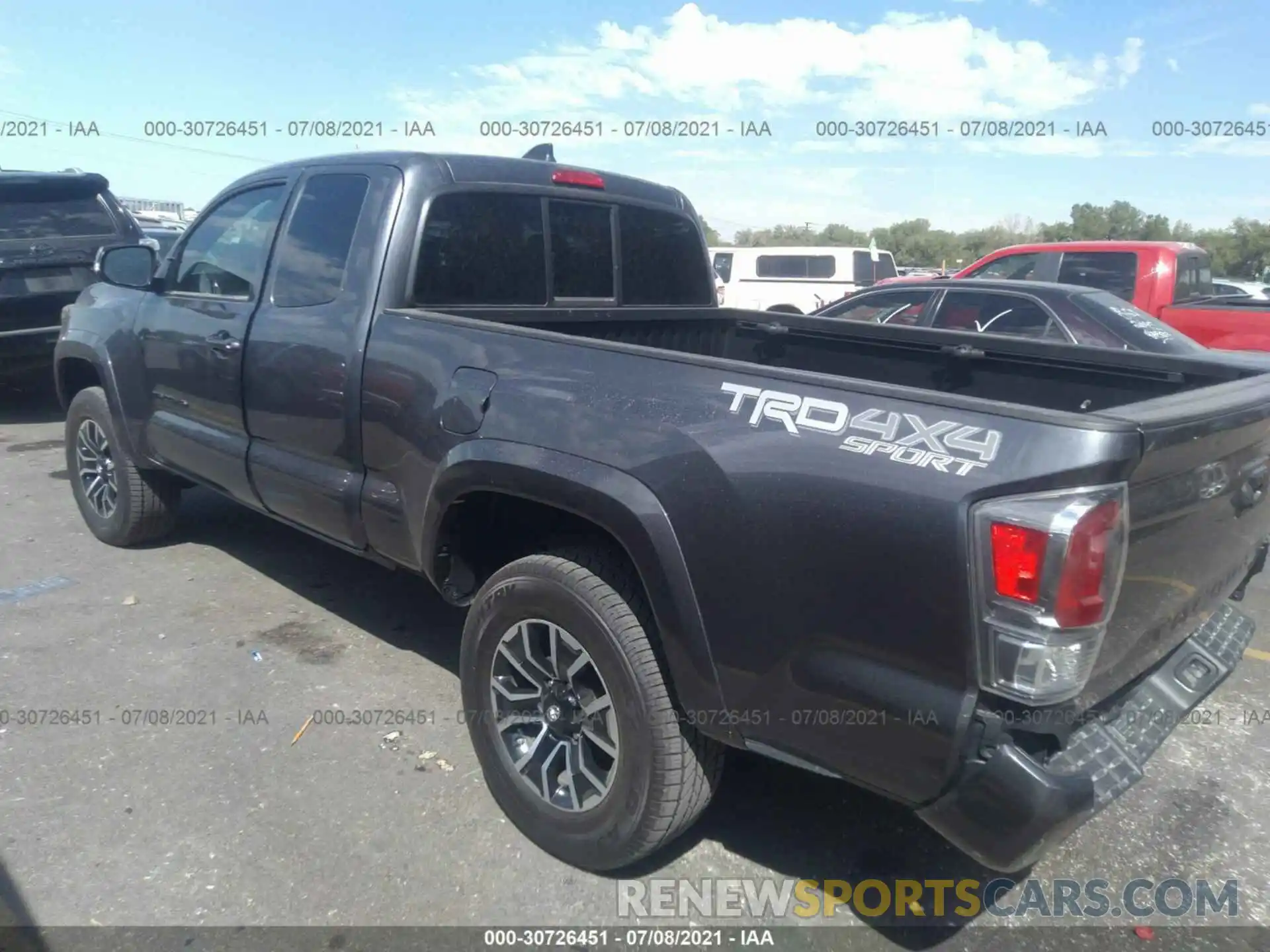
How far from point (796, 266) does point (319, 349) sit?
16955 millimetres

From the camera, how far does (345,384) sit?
11.2 feet

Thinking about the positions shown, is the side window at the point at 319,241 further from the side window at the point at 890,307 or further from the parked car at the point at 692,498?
the side window at the point at 890,307

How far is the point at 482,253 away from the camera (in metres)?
3.69

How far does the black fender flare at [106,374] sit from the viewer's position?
489cm

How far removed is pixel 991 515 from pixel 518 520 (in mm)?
1668

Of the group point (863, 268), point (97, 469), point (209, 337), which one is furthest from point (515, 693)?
point (863, 268)

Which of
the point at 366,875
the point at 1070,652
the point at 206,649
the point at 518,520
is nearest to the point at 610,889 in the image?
the point at 366,875

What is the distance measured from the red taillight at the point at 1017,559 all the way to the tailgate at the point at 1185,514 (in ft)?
0.89

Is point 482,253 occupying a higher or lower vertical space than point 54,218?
lower

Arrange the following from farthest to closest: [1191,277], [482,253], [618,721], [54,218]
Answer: [1191,277] < [54,218] < [482,253] < [618,721]

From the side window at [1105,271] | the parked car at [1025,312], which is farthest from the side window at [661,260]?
the side window at [1105,271]

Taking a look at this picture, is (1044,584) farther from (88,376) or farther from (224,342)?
(88,376)

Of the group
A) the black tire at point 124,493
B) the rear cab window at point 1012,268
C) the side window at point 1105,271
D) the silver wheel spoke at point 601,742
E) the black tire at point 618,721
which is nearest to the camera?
the black tire at point 618,721

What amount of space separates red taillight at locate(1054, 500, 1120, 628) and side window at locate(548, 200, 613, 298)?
254 cm
